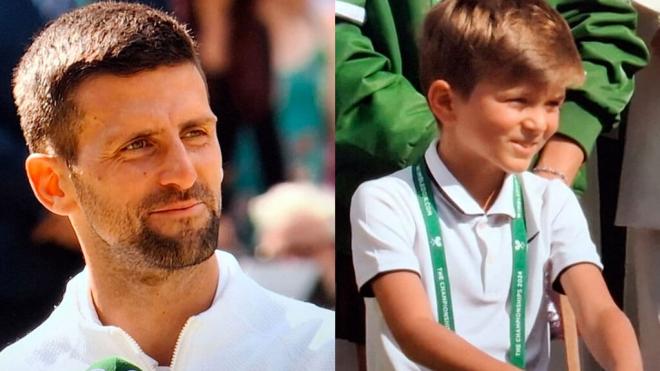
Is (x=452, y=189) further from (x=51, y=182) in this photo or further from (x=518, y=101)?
(x=51, y=182)

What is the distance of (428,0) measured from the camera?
2.48 meters

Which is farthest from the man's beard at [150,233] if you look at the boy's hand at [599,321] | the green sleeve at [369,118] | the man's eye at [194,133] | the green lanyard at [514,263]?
the boy's hand at [599,321]

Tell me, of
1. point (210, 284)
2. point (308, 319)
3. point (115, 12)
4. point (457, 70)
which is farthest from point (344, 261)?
point (115, 12)

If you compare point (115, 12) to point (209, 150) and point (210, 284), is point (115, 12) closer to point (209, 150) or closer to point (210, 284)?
point (209, 150)

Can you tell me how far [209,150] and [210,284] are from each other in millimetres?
293

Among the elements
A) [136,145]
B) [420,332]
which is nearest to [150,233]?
[136,145]

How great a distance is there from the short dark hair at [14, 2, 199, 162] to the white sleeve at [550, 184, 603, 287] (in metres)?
0.98

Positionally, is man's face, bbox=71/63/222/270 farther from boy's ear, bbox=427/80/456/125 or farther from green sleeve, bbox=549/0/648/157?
green sleeve, bbox=549/0/648/157

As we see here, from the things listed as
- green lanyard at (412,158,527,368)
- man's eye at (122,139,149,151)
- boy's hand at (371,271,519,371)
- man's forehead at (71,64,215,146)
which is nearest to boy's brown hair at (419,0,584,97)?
green lanyard at (412,158,527,368)

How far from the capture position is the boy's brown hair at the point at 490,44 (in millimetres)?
2422

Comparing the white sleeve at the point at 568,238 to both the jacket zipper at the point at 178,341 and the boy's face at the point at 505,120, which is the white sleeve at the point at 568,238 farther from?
the jacket zipper at the point at 178,341

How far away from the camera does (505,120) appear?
8.02ft

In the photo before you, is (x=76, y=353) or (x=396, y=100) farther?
(x=396, y=100)

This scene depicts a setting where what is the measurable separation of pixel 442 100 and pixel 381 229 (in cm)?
32
